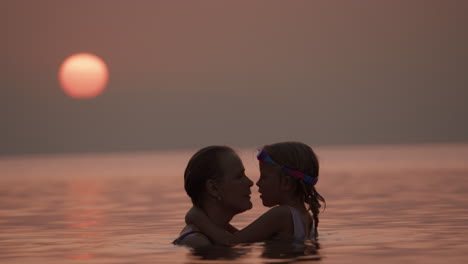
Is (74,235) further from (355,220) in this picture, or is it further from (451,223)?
(451,223)

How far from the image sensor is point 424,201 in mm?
19234

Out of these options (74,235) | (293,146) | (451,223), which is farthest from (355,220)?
(293,146)

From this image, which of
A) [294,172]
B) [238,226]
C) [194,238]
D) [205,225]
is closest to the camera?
[205,225]

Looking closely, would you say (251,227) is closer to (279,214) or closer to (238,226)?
(279,214)

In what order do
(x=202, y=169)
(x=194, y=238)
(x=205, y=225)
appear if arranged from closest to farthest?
1. (x=202, y=169)
2. (x=205, y=225)
3. (x=194, y=238)

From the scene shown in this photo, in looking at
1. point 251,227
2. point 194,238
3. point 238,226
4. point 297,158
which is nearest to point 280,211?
point 251,227

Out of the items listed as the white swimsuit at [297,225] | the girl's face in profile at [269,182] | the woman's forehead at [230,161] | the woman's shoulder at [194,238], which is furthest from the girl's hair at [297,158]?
the woman's shoulder at [194,238]

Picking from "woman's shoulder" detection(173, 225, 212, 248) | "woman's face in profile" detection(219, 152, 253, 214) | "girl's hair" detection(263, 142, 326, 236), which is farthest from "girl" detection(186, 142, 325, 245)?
"woman's face in profile" detection(219, 152, 253, 214)

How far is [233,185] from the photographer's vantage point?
9383 mm

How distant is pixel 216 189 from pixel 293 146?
931 millimetres

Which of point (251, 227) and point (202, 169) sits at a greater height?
point (202, 169)

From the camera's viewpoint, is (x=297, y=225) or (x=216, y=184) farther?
(x=297, y=225)

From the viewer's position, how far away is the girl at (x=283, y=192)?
31.5 feet

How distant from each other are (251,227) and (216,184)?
72cm
